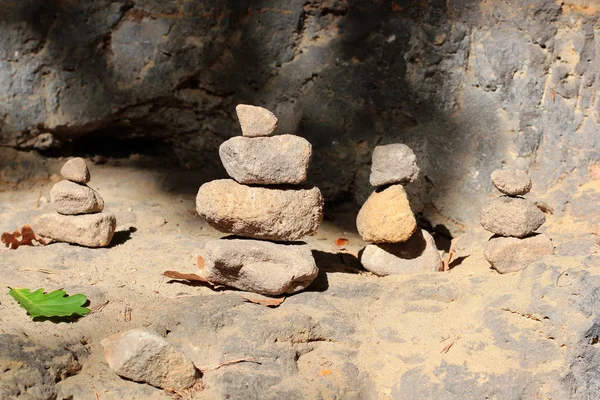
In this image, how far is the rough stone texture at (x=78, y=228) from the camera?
144 inches

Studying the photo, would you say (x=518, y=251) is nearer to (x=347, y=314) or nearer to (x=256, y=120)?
(x=347, y=314)

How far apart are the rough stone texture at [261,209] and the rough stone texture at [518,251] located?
86 centimetres

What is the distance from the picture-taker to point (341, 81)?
4488mm

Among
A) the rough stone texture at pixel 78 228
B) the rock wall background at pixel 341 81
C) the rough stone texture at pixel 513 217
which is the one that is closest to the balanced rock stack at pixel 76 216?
the rough stone texture at pixel 78 228

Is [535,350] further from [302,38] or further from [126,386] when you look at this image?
[302,38]

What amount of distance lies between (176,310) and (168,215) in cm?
138

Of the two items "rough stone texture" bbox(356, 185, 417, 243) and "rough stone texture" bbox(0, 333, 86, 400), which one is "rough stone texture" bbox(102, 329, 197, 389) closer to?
"rough stone texture" bbox(0, 333, 86, 400)

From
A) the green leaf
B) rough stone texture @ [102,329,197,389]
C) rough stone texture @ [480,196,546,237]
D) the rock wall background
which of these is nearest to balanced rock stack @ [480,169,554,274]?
rough stone texture @ [480,196,546,237]

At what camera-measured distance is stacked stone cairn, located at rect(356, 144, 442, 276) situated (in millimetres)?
3410

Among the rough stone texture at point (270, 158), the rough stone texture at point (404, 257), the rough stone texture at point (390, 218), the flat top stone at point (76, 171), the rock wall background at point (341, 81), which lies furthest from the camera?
the rock wall background at point (341, 81)

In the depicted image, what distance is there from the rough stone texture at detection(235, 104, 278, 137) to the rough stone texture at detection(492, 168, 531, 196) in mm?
1083

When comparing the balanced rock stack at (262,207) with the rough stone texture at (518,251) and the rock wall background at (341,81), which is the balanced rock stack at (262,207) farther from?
the rock wall background at (341,81)

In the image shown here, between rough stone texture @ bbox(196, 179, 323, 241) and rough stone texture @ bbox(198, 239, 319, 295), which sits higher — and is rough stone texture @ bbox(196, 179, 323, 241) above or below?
above

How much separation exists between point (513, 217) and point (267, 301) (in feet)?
3.92
